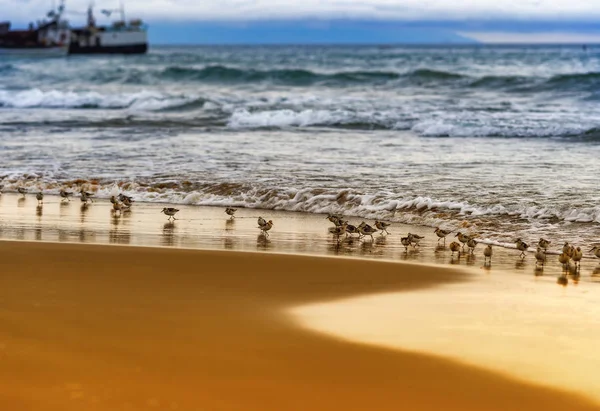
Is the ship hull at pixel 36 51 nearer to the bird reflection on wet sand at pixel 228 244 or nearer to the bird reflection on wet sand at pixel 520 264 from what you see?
A: the bird reflection on wet sand at pixel 228 244

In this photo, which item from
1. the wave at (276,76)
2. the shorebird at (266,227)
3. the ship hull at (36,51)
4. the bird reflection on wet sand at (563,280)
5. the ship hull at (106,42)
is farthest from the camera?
the ship hull at (36,51)

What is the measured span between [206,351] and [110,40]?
90.1 metres

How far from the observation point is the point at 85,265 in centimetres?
740

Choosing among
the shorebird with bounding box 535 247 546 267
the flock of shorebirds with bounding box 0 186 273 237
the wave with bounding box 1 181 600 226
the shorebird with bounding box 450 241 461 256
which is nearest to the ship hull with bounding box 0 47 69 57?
the wave with bounding box 1 181 600 226

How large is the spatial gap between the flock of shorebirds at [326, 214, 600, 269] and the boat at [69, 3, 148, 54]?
8502 centimetres

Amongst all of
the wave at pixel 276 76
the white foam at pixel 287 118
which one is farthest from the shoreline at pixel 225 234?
the wave at pixel 276 76

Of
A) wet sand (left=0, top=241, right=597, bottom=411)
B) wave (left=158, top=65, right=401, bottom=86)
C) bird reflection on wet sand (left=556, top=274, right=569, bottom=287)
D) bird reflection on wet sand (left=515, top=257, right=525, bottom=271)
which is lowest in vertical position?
wet sand (left=0, top=241, right=597, bottom=411)

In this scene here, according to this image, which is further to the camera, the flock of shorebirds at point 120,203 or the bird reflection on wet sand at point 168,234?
the flock of shorebirds at point 120,203

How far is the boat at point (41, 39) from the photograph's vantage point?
Result: 93438 mm

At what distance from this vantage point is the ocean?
10547 millimetres

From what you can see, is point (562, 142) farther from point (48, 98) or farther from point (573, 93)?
point (48, 98)

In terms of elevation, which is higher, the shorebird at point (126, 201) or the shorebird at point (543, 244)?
the shorebird at point (543, 244)

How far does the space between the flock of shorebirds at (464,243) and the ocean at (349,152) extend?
619mm

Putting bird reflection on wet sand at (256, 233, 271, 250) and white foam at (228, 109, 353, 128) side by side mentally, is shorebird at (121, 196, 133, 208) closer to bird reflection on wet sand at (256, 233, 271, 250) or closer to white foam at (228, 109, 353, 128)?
bird reflection on wet sand at (256, 233, 271, 250)
